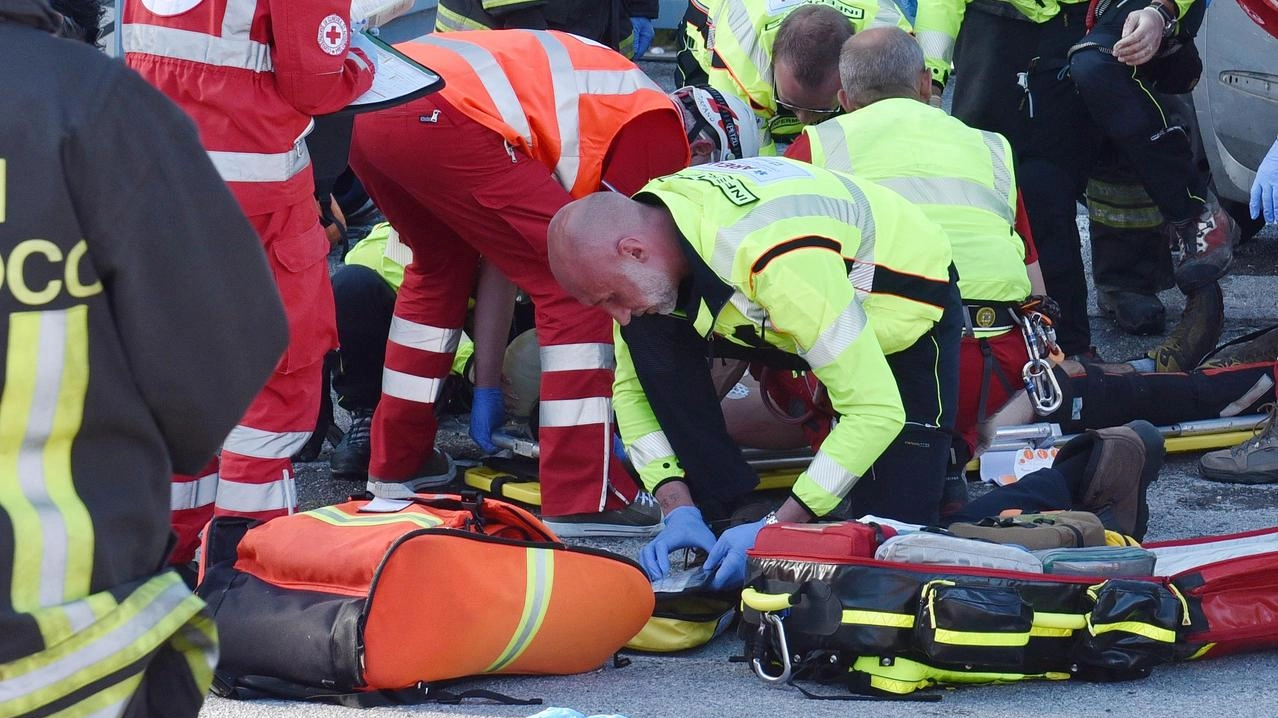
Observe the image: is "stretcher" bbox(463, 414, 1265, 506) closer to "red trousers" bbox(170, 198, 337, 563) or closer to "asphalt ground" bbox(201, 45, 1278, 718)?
"red trousers" bbox(170, 198, 337, 563)

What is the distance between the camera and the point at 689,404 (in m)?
3.33


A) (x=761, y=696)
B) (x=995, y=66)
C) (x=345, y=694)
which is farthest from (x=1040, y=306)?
(x=345, y=694)

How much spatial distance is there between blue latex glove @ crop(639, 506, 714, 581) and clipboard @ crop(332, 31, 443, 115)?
1072 millimetres

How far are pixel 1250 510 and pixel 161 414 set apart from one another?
3.05 m

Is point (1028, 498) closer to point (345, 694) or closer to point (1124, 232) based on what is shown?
point (345, 694)

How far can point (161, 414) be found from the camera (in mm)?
1496

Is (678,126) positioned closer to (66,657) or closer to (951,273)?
(951,273)

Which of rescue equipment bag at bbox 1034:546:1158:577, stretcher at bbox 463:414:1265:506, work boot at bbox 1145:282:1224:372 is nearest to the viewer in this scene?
rescue equipment bag at bbox 1034:546:1158:577

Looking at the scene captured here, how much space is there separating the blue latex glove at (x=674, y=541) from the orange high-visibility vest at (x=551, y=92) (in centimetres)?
100

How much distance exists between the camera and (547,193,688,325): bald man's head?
9.64 feet

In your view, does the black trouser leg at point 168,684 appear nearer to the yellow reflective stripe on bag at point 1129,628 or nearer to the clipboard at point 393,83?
the yellow reflective stripe on bag at point 1129,628

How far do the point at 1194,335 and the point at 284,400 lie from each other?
2.78 m

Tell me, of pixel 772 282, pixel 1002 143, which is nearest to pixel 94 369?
pixel 772 282

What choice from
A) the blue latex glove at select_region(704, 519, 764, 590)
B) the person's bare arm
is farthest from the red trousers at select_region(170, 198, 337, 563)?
the blue latex glove at select_region(704, 519, 764, 590)
